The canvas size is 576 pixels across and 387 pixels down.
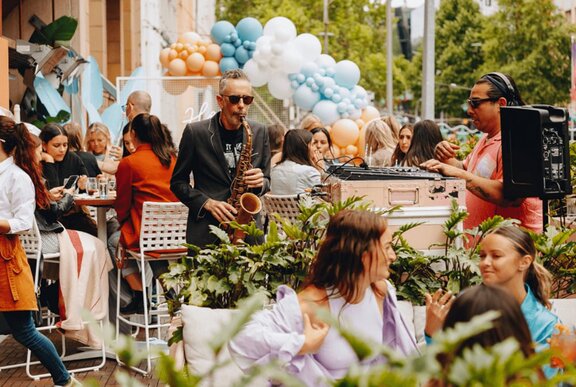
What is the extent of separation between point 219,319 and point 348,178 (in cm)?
176

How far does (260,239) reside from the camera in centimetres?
545

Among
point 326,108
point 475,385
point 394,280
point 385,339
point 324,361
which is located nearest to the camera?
point 475,385

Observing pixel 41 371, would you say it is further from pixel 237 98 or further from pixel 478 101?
pixel 478 101

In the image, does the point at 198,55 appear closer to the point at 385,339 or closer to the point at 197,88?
the point at 197,88

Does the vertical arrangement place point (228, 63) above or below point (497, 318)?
above

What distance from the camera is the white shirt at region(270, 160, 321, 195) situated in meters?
9.26

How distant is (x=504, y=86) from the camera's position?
5871 mm

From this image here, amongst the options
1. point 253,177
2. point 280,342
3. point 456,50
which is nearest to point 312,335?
point 280,342

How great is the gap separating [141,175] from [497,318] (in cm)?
534

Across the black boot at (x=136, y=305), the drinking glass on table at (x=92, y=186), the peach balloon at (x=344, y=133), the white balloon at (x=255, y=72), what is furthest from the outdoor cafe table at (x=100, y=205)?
the white balloon at (x=255, y=72)

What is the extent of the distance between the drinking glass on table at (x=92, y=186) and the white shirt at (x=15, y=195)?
1.87 metres

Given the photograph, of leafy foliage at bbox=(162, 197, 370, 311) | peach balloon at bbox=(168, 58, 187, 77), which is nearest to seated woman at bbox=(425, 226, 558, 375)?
leafy foliage at bbox=(162, 197, 370, 311)

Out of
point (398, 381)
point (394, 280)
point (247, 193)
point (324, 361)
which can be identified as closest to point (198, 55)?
point (247, 193)

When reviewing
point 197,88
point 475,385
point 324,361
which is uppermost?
point 197,88
